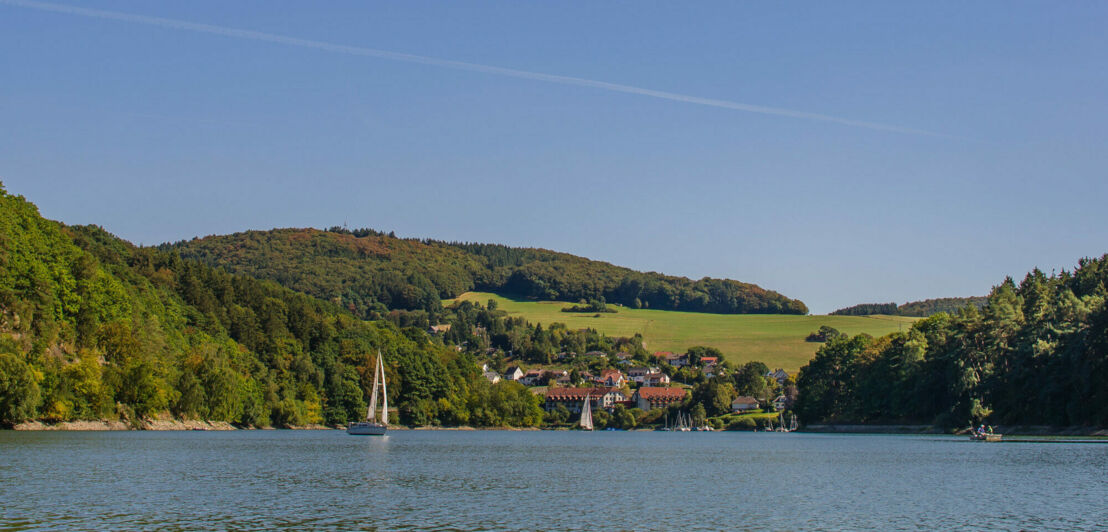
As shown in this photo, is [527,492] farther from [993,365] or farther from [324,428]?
[324,428]

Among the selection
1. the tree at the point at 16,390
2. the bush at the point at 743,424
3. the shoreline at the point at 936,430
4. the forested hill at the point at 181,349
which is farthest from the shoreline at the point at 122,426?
the bush at the point at 743,424

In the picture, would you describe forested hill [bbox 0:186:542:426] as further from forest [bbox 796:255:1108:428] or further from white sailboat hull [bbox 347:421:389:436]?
forest [bbox 796:255:1108:428]

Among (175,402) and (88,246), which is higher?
(88,246)

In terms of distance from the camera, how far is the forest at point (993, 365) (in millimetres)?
94938

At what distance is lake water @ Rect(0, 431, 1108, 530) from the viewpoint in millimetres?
29703

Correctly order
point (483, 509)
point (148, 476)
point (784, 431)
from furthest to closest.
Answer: point (784, 431) < point (148, 476) < point (483, 509)

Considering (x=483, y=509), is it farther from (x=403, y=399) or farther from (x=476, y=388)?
(x=476, y=388)

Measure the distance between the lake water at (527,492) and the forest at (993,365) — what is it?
34.7m

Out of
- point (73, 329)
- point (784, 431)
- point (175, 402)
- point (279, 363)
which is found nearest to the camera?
point (73, 329)

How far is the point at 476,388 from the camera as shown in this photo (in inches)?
6791

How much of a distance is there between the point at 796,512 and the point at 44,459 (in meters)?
36.1

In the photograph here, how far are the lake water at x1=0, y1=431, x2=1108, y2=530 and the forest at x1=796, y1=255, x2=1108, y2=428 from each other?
3471 cm

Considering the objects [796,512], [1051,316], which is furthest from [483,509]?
[1051,316]

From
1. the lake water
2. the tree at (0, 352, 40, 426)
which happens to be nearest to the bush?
the lake water
